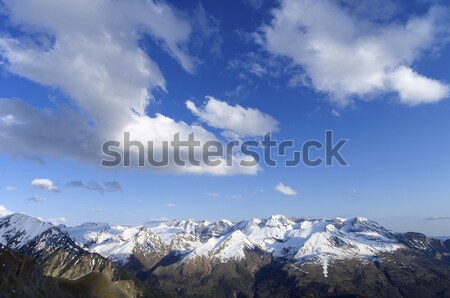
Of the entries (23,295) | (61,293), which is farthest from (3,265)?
(61,293)

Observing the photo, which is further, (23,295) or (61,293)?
(61,293)

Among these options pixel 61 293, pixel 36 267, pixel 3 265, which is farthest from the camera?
pixel 61 293

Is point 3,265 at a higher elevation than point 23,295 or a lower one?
higher

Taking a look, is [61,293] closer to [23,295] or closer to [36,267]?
[36,267]

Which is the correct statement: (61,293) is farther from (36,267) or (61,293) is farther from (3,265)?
(3,265)

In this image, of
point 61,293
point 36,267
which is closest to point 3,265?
point 36,267

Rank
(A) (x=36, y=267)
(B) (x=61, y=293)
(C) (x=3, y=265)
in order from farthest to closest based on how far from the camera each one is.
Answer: (B) (x=61, y=293)
(A) (x=36, y=267)
(C) (x=3, y=265)

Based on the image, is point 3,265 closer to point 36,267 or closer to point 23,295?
point 23,295
